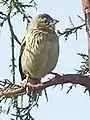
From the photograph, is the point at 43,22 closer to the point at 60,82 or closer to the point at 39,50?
the point at 39,50

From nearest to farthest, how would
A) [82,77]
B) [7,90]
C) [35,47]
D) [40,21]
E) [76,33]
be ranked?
[82,77] → [7,90] → [76,33] → [35,47] → [40,21]

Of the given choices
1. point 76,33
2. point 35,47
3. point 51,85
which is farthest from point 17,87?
point 35,47

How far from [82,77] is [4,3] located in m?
0.72

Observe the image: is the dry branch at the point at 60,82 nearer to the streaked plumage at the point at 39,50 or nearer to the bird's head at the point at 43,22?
the streaked plumage at the point at 39,50

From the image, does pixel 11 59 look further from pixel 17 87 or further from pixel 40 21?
pixel 40 21

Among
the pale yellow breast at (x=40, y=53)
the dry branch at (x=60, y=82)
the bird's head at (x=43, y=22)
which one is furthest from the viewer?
the bird's head at (x=43, y=22)

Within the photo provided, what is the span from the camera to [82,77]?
4.38 ft

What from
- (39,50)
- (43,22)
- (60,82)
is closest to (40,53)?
(39,50)

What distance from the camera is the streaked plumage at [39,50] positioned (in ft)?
8.39

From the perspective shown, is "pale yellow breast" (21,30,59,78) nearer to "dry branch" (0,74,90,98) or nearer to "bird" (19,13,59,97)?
"bird" (19,13,59,97)

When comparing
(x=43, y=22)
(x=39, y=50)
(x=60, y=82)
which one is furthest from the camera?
(x=43, y=22)

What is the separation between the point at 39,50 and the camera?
2.57 meters

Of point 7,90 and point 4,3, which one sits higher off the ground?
point 4,3

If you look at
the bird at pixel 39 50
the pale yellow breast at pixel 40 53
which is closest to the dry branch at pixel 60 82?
the bird at pixel 39 50
